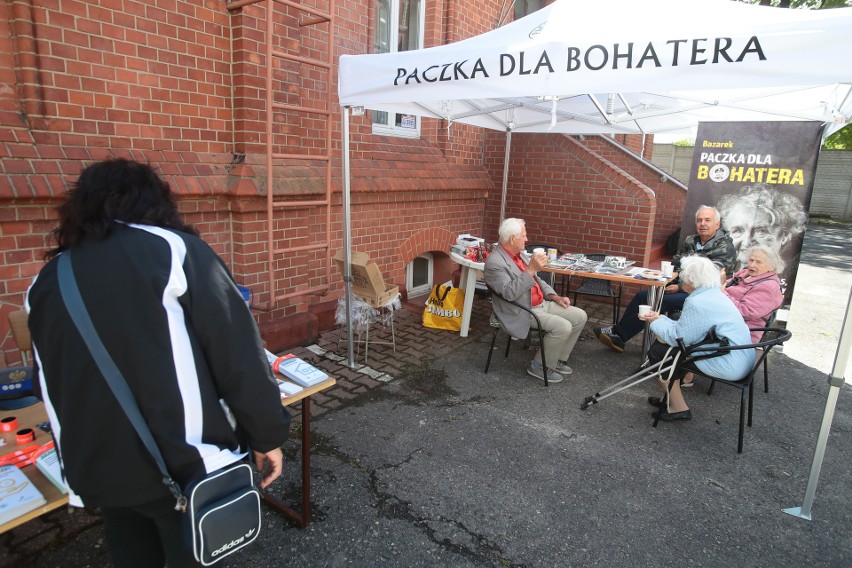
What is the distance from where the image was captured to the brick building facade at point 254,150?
336cm

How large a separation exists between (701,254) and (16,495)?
18.6 ft

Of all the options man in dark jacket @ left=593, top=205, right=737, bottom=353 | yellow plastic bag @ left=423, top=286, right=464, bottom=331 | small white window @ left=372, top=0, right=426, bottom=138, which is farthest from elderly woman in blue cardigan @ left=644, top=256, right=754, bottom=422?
small white window @ left=372, top=0, right=426, bottom=138

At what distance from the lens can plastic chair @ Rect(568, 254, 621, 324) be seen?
20.2ft

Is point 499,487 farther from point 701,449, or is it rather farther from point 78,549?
point 78,549

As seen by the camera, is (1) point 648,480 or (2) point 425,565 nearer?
(2) point 425,565

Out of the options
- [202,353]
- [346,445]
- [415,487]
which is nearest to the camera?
[202,353]

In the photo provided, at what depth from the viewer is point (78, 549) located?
2.50 m

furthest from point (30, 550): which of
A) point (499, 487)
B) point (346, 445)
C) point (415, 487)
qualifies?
point (499, 487)

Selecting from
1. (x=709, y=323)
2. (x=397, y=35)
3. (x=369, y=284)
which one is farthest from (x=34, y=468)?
(x=397, y=35)

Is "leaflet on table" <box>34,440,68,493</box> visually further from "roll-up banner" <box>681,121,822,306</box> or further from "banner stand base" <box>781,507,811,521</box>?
"roll-up banner" <box>681,121,822,306</box>

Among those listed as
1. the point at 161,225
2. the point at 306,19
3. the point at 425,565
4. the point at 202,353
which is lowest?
the point at 425,565

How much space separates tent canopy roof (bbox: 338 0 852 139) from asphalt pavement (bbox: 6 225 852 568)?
230cm

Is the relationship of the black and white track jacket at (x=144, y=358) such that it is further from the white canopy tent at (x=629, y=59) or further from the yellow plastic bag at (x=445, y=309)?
the yellow plastic bag at (x=445, y=309)

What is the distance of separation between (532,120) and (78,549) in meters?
6.05
